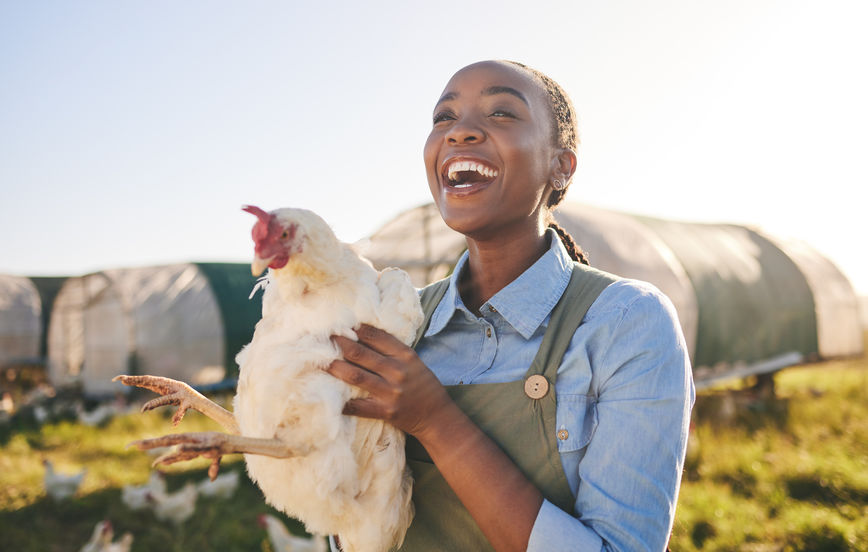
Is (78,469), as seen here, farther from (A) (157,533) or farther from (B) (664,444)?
(B) (664,444)

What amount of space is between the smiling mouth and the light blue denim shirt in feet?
1.04

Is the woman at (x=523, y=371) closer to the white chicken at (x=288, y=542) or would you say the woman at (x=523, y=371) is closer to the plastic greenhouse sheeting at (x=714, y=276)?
the white chicken at (x=288, y=542)

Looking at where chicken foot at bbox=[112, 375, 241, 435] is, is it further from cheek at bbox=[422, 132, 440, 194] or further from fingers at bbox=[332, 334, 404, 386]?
cheek at bbox=[422, 132, 440, 194]

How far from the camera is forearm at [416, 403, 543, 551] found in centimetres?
118

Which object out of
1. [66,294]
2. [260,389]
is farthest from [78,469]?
[66,294]

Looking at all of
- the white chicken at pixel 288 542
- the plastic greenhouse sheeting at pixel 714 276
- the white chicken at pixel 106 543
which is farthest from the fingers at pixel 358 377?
the plastic greenhouse sheeting at pixel 714 276

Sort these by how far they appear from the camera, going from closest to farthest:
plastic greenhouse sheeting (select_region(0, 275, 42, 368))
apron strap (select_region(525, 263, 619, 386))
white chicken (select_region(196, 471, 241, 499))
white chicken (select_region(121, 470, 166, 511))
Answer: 1. apron strap (select_region(525, 263, 619, 386))
2. white chicken (select_region(121, 470, 166, 511))
3. white chicken (select_region(196, 471, 241, 499))
4. plastic greenhouse sheeting (select_region(0, 275, 42, 368))

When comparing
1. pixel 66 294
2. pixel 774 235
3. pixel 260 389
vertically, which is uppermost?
pixel 260 389

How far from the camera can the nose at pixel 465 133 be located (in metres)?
1.51

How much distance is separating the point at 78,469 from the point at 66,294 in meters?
8.43

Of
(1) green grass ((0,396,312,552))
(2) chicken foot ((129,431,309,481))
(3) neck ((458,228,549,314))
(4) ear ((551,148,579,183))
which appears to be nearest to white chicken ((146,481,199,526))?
(1) green grass ((0,396,312,552))

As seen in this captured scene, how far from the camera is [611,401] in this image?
4.05 feet

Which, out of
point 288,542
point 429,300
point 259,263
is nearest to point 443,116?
point 429,300

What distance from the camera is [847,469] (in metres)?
5.17
